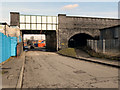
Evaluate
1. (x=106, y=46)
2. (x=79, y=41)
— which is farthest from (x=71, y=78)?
(x=79, y=41)

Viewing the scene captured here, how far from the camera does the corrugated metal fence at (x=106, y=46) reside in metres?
16.2

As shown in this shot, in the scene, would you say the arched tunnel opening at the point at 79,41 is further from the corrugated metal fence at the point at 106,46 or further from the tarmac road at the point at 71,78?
the tarmac road at the point at 71,78

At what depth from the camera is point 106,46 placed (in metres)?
17.5

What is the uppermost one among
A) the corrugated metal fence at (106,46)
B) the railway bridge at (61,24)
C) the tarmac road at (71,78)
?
the railway bridge at (61,24)

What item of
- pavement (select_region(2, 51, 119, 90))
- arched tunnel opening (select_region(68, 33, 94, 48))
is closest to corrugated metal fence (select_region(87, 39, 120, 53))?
pavement (select_region(2, 51, 119, 90))

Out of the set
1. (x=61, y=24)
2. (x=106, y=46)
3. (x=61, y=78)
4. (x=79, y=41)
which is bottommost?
(x=61, y=78)

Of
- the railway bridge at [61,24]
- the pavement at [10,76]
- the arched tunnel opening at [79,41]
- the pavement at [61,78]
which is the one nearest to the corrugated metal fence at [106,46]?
the pavement at [61,78]

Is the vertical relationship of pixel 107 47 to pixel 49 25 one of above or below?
below

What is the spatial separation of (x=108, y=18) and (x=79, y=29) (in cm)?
871

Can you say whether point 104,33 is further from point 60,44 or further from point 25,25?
point 25,25

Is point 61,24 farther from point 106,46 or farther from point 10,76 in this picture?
point 10,76

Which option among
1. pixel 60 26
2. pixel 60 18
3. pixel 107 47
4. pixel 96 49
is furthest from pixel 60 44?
pixel 107 47

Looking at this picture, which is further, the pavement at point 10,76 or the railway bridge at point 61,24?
the railway bridge at point 61,24

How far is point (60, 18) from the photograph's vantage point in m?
28.2
